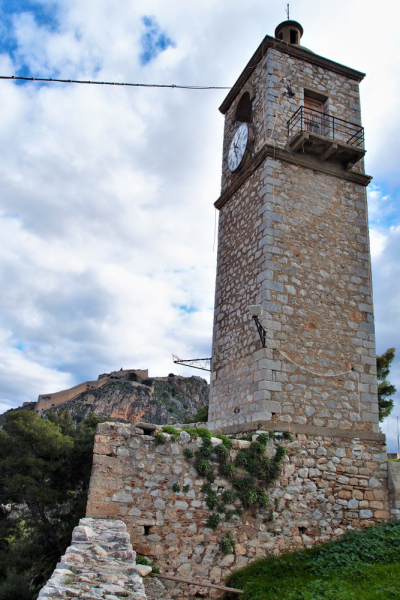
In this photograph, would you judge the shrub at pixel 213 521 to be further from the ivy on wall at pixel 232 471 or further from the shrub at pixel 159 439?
the shrub at pixel 159 439

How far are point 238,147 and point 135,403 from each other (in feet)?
159

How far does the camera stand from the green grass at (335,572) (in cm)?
510

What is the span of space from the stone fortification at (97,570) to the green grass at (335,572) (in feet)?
6.74

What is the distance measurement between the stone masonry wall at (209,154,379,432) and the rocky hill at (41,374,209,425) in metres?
43.8

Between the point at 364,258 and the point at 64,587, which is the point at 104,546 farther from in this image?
the point at 364,258

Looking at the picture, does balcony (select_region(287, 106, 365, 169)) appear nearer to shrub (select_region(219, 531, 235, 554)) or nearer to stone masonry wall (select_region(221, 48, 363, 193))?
stone masonry wall (select_region(221, 48, 363, 193))

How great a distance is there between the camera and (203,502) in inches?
251

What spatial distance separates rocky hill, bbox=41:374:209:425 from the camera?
2136 inches

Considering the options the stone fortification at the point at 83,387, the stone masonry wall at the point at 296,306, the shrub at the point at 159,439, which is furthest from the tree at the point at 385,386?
the stone fortification at the point at 83,387

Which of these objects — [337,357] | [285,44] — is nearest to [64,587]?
[337,357]

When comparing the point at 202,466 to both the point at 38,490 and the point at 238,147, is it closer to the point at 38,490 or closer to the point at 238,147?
Answer: the point at 238,147

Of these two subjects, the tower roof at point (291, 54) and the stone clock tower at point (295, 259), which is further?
the tower roof at point (291, 54)

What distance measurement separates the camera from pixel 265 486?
22.7 feet

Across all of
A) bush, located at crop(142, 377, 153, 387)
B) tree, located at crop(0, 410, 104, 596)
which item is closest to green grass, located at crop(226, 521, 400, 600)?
tree, located at crop(0, 410, 104, 596)
